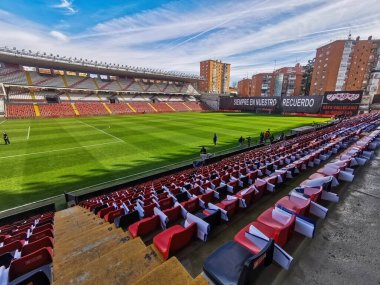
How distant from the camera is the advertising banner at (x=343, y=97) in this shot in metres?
38.1

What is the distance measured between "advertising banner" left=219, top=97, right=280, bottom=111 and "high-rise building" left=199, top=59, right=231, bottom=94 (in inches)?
2140

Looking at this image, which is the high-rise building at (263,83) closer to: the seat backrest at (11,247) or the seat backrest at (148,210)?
the seat backrest at (148,210)

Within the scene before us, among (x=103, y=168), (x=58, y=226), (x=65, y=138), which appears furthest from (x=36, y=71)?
(x=58, y=226)

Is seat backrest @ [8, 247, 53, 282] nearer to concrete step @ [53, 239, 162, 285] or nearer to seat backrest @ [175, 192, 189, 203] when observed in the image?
concrete step @ [53, 239, 162, 285]

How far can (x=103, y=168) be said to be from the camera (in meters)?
12.5

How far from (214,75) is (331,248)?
5190 inches

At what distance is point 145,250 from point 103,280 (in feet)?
2.16

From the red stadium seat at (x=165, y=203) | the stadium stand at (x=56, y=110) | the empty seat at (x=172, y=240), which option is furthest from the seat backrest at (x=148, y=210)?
the stadium stand at (x=56, y=110)

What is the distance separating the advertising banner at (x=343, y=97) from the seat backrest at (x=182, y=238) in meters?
49.4

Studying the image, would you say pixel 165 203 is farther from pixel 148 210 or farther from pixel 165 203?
pixel 148 210

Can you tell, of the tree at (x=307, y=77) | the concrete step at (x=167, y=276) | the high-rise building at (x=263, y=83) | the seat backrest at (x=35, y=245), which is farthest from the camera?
the high-rise building at (x=263, y=83)

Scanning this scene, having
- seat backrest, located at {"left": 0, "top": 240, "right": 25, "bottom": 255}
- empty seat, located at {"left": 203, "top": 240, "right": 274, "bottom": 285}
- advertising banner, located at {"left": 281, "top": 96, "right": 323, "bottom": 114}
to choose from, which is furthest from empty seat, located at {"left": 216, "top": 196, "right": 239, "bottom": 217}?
advertising banner, located at {"left": 281, "top": 96, "right": 323, "bottom": 114}

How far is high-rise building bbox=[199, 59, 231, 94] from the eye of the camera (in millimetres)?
121125

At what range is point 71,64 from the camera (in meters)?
45.2
